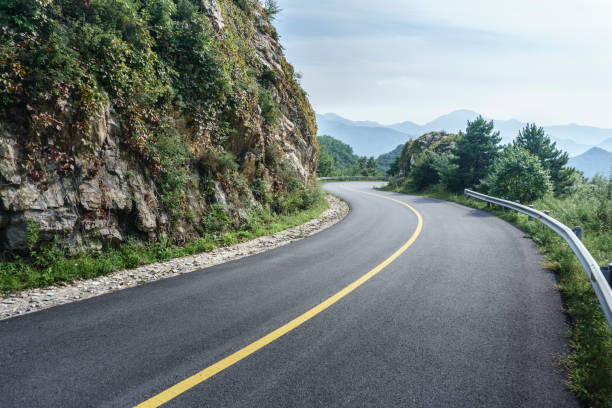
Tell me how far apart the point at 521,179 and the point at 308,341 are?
16.2 m

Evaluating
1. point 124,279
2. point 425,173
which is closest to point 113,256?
point 124,279

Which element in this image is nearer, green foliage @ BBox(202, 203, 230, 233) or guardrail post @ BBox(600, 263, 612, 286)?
guardrail post @ BBox(600, 263, 612, 286)

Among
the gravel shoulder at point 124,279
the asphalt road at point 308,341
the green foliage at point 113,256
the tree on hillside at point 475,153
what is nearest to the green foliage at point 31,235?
the green foliage at point 113,256

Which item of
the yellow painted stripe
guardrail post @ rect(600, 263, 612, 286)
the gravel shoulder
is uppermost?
guardrail post @ rect(600, 263, 612, 286)

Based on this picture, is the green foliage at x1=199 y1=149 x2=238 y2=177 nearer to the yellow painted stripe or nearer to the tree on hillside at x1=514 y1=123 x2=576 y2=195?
the yellow painted stripe

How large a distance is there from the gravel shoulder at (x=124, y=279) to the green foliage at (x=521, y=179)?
12.2 m

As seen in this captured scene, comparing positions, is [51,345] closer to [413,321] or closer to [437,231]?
[413,321]

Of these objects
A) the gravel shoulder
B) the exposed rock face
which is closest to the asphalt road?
the gravel shoulder

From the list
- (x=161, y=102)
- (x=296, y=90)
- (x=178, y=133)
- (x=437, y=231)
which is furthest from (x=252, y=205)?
(x=296, y=90)

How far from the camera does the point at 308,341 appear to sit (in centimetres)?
363

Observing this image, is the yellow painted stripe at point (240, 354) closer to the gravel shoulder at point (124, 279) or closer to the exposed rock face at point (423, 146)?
the gravel shoulder at point (124, 279)

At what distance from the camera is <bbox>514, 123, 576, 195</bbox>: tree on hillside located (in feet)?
88.2

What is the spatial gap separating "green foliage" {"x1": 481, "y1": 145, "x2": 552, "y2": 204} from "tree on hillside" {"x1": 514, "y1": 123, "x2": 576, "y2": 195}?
43.9 feet

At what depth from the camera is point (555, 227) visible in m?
7.64
